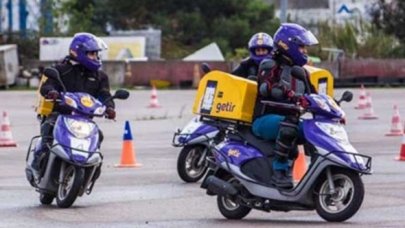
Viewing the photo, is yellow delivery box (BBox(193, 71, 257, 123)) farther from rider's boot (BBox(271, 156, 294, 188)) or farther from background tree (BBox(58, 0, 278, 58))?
background tree (BBox(58, 0, 278, 58))

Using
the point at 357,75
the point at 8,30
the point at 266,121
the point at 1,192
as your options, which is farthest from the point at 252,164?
the point at 8,30

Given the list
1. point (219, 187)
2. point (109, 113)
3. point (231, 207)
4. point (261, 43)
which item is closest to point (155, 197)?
point (109, 113)

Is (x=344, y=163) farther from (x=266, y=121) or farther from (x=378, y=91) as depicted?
(x=378, y=91)

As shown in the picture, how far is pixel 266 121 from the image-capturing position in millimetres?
11023

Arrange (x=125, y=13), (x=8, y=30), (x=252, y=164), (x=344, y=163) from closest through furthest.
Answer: (x=344, y=163)
(x=252, y=164)
(x=8, y=30)
(x=125, y=13)

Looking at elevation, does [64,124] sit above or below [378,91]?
above

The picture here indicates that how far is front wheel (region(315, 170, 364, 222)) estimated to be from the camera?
410 inches

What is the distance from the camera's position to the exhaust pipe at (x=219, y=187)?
11.1 m

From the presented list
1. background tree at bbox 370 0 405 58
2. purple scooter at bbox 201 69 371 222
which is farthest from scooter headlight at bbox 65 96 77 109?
background tree at bbox 370 0 405 58

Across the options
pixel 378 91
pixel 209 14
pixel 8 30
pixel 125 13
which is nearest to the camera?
pixel 378 91

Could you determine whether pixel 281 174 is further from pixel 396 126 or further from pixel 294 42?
pixel 396 126

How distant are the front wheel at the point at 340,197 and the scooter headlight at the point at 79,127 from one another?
2621 mm

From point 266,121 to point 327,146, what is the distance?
2.44 feet

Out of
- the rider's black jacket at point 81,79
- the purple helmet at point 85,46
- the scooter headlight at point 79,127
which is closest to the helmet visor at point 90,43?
the purple helmet at point 85,46
